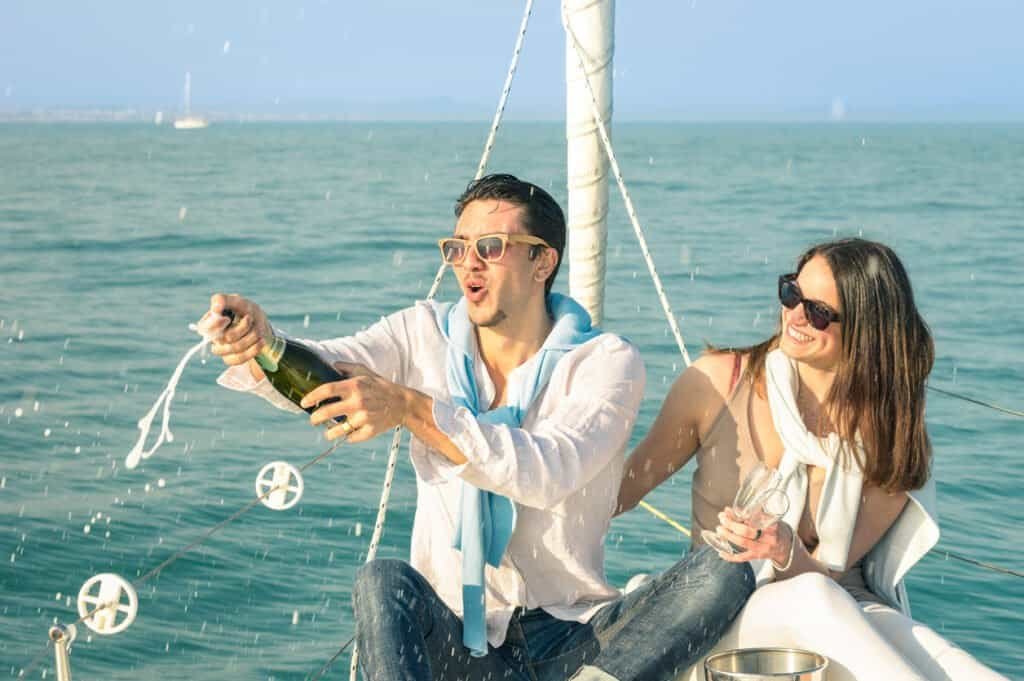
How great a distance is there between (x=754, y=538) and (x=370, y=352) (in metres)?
1.04

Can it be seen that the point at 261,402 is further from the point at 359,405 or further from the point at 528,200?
the point at 359,405

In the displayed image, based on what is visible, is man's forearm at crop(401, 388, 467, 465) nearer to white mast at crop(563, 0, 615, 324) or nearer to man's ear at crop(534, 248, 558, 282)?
man's ear at crop(534, 248, 558, 282)

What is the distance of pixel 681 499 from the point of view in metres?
9.93

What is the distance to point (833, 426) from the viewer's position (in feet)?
12.1

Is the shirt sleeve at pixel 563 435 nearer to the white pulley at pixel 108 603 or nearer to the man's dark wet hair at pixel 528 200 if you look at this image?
the man's dark wet hair at pixel 528 200

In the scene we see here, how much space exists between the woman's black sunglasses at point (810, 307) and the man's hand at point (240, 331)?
46.8 inches

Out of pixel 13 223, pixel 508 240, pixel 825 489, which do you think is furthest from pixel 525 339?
pixel 13 223

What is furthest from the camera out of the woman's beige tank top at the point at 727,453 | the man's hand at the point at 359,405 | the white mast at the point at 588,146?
the white mast at the point at 588,146

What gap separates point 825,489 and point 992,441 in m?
8.13

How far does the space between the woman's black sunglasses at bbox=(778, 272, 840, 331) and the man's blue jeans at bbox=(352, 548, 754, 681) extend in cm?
60

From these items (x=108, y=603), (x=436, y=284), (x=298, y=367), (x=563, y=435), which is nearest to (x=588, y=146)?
(x=436, y=284)

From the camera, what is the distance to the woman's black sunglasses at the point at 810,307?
357cm

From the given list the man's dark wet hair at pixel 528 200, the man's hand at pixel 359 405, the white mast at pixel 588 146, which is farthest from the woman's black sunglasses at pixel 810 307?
the white mast at pixel 588 146

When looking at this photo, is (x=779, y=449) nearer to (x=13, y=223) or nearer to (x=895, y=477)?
(x=895, y=477)
